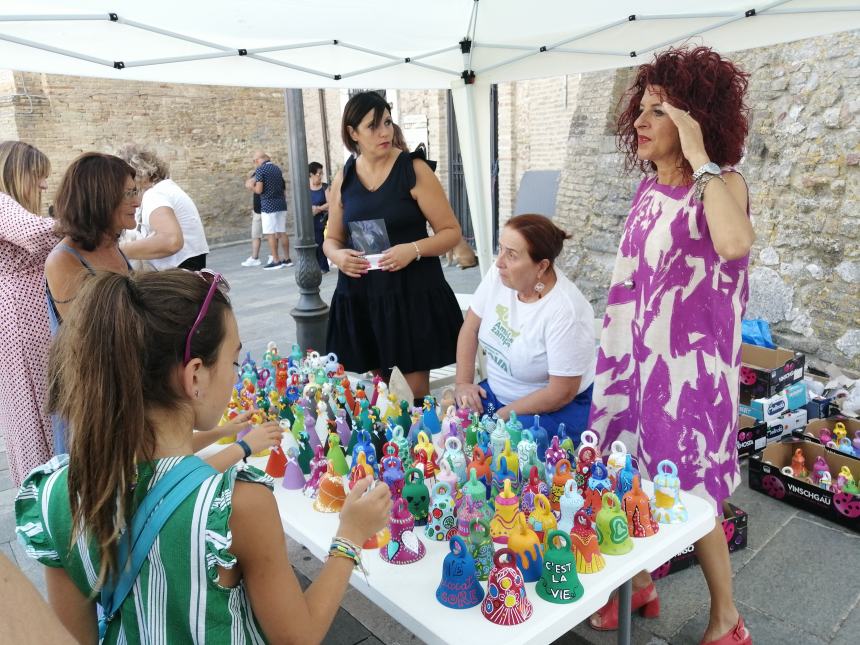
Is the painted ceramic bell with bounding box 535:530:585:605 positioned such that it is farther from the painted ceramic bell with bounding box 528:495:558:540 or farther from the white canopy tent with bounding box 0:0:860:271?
the white canopy tent with bounding box 0:0:860:271

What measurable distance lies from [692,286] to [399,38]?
2.42 metres

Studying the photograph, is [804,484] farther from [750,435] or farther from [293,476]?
[293,476]

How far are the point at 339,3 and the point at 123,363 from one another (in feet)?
8.11

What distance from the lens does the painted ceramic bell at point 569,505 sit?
1.54 m

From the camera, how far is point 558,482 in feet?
5.47

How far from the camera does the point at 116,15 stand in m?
2.77

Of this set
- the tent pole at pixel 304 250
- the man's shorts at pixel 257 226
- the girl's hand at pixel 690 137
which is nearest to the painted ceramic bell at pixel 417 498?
the girl's hand at pixel 690 137

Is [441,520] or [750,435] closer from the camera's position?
[441,520]

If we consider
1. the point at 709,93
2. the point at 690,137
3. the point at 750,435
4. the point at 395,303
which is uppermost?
the point at 709,93

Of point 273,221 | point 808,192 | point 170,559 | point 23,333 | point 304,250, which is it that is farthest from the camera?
point 273,221

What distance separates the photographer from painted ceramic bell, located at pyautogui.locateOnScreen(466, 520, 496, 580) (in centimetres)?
147

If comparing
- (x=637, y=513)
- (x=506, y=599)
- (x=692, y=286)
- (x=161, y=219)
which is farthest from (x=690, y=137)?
(x=161, y=219)

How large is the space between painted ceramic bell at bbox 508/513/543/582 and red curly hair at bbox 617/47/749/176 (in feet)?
3.74

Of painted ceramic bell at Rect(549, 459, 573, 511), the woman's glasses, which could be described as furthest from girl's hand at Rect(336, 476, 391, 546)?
painted ceramic bell at Rect(549, 459, 573, 511)
